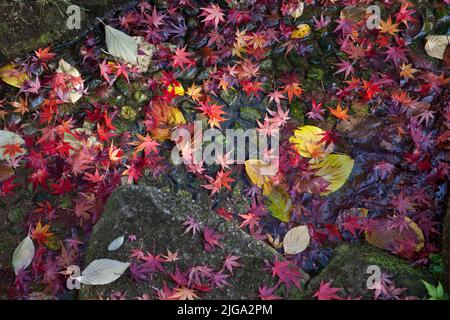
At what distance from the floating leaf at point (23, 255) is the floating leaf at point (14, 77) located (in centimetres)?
109

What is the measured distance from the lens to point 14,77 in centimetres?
Answer: 321

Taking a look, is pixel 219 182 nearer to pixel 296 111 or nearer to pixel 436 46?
pixel 296 111

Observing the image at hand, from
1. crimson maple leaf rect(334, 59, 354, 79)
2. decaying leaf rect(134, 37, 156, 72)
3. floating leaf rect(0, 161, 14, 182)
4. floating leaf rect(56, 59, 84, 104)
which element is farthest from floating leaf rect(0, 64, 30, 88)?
crimson maple leaf rect(334, 59, 354, 79)

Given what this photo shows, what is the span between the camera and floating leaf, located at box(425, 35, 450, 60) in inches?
127

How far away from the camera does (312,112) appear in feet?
10.2

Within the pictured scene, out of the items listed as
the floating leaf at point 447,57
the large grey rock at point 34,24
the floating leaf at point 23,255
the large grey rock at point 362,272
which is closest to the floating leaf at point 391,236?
the large grey rock at point 362,272

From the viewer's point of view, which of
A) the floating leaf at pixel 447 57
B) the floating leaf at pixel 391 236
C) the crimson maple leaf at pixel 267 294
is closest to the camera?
the crimson maple leaf at pixel 267 294

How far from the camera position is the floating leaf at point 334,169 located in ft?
9.59

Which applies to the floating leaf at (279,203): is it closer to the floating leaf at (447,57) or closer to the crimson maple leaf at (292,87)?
the crimson maple leaf at (292,87)

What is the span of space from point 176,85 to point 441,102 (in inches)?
67.8


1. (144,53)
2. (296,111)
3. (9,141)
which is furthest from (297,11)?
(9,141)

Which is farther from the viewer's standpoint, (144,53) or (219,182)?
(144,53)

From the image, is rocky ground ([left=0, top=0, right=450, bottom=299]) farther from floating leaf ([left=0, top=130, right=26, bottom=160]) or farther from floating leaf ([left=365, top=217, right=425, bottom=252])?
floating leaf ([left=0, top=130, right=26, bottom=160])

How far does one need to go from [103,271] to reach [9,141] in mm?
1127
